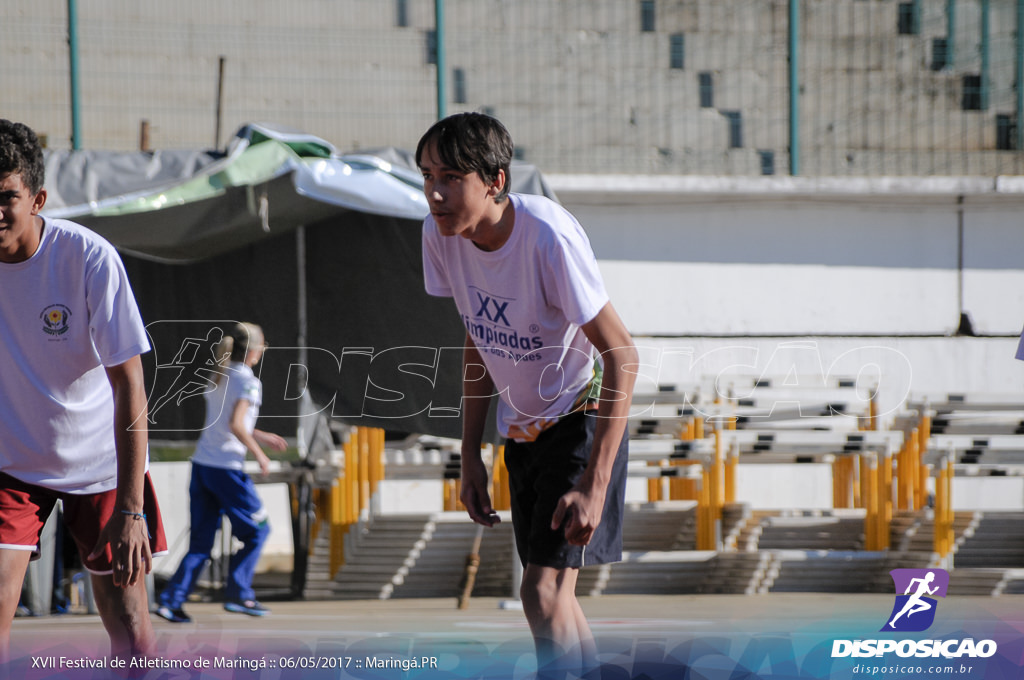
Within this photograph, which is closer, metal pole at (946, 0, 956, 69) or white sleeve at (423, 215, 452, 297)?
white sleeve at (423, 215, 452, 297)

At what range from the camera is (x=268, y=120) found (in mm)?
9898

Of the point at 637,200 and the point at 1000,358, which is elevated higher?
the point at 637,200

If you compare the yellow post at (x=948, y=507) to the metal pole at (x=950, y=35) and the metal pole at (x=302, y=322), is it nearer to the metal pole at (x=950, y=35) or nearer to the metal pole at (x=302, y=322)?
the metal pole at (x=302, y=322)

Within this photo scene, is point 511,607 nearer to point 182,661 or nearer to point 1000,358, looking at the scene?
point 182,661

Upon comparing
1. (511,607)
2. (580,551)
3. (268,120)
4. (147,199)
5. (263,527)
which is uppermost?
(268,120)

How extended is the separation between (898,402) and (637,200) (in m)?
2.46

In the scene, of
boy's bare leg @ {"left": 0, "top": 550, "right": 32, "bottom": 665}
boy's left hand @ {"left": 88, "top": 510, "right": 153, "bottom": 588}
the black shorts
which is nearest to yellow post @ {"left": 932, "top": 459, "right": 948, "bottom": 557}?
the black shorts

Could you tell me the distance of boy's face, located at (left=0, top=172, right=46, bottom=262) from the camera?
10.1 feet

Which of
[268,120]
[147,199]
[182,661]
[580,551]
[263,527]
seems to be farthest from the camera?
[268,120]

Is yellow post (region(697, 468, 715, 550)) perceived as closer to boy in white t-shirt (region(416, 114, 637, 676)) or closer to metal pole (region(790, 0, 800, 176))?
metal pole (region(790, 0, 800, 176))

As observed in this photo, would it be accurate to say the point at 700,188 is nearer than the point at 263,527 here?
No

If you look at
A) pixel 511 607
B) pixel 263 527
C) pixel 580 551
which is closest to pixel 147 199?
pixel 263 527

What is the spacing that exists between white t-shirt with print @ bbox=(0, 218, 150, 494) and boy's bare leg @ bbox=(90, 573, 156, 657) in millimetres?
273

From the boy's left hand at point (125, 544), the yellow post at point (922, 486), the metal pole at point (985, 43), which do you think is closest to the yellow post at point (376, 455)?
the yellow post at point (922, 486)
